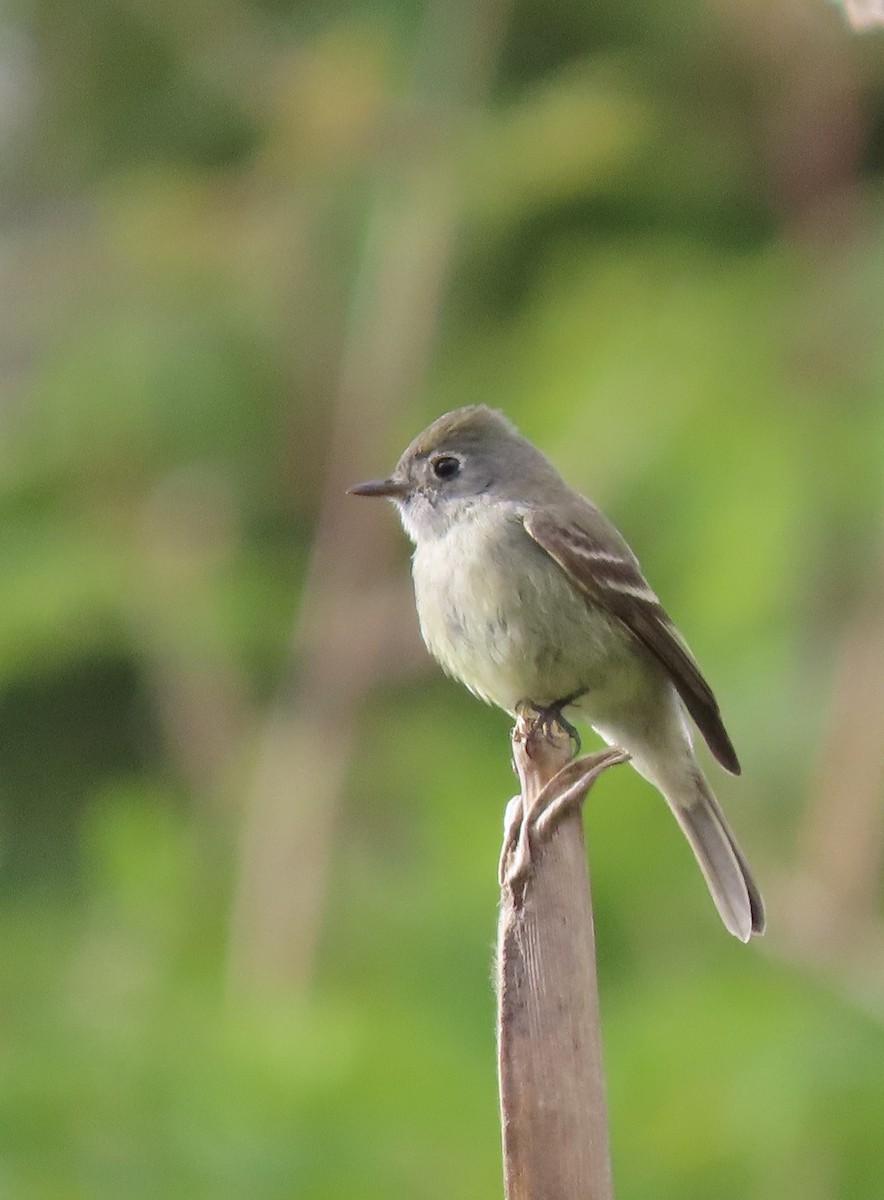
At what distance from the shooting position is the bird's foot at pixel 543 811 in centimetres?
225

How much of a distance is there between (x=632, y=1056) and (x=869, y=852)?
960mm

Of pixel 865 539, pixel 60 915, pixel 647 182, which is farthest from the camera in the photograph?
pixel 647 182

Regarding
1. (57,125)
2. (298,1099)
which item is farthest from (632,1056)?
(57,125)

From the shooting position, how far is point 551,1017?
6.51 ft

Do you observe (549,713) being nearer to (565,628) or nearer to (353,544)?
(565,628)

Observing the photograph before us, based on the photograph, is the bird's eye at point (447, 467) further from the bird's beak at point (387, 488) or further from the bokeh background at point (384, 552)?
the bokeh background at point (384, 552)

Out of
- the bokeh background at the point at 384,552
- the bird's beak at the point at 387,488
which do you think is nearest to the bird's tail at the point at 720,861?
the bokeh background at the point at 384,552

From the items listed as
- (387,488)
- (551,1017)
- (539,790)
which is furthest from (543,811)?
(387,488)

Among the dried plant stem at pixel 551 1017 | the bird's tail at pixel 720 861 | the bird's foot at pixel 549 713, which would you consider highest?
the bird's foot at pixel 549 713

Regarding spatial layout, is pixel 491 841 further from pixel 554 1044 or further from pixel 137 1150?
pixel 554 1044

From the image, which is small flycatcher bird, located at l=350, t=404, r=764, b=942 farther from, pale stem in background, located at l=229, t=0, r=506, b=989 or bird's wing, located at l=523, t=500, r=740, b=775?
pale stem in background, located at l=229, t=0, r=506, b=989

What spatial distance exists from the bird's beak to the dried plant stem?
169 centimetres

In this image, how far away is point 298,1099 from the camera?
371 centimetres

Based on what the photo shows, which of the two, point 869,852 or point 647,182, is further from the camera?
point 647,182
